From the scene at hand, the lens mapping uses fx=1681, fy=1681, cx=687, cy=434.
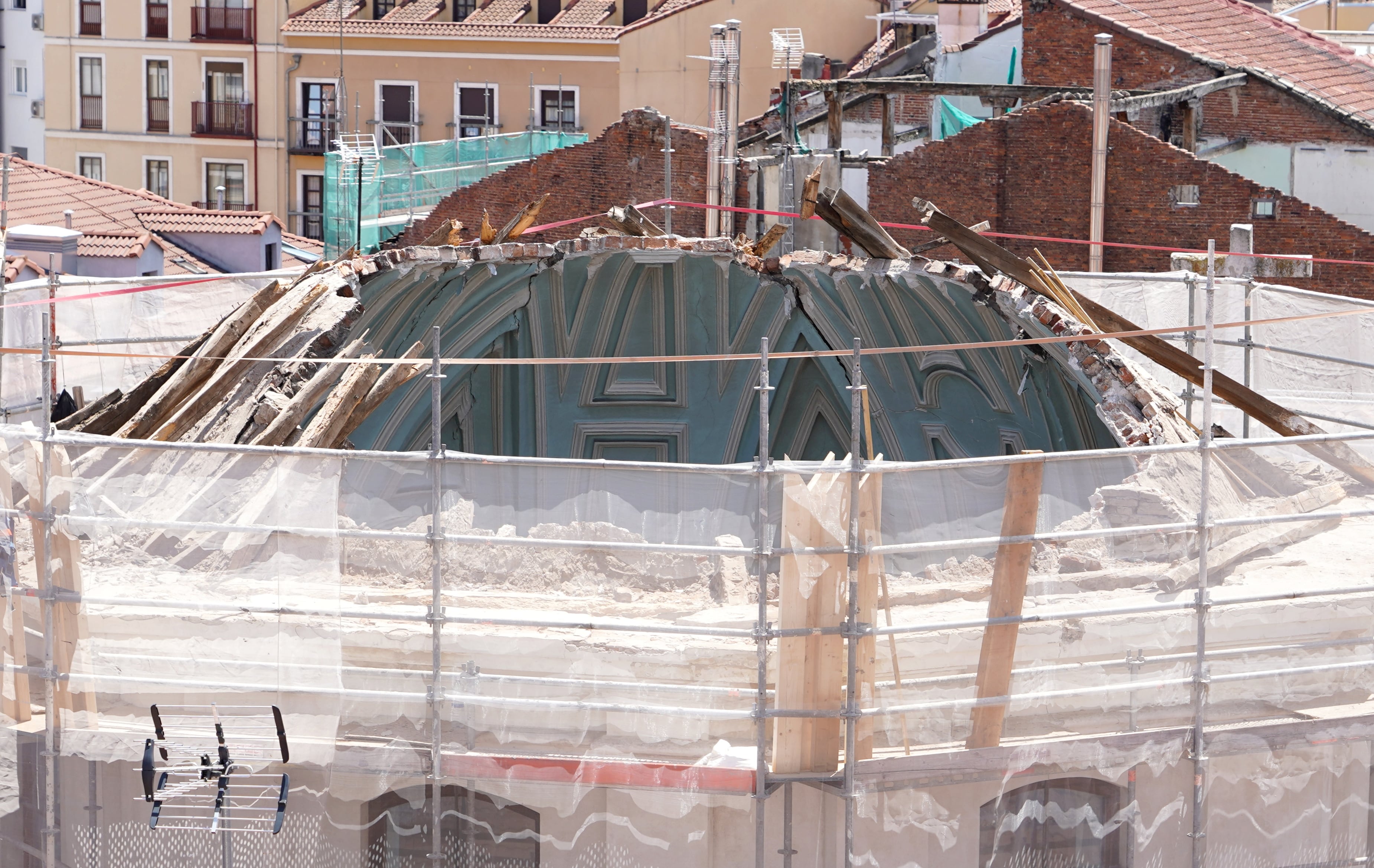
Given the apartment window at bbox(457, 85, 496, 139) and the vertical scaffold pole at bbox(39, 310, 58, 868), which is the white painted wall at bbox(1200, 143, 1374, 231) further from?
the apartment window at bbox(457, 85, 496, 139)

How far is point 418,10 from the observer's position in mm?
47281

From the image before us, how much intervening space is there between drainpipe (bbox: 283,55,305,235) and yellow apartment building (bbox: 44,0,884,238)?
4cm

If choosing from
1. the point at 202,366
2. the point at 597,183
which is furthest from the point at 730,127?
the point at 202,366

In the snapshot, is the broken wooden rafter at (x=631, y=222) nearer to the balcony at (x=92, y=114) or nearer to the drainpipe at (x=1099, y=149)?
the drainpipe at (x=1099, y=149)

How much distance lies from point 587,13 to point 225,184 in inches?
447

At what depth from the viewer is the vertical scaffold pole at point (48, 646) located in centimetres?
933

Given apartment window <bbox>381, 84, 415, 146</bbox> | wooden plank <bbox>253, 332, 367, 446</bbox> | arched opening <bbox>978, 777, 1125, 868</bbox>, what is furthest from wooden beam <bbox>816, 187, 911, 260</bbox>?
apartment window <bbox>381, 84, 415, 146</bbox>

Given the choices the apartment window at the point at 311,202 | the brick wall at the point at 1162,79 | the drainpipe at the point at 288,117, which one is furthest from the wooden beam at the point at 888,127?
the drainpipe at the point at 288,117

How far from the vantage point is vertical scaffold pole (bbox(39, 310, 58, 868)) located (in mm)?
9328

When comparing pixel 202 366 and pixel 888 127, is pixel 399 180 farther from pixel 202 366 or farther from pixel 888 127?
pixel 202 366

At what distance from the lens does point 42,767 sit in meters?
9.72

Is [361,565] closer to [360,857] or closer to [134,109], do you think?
[360,857]

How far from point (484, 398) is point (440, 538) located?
6.99 m

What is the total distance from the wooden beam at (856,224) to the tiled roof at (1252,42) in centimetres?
1321
